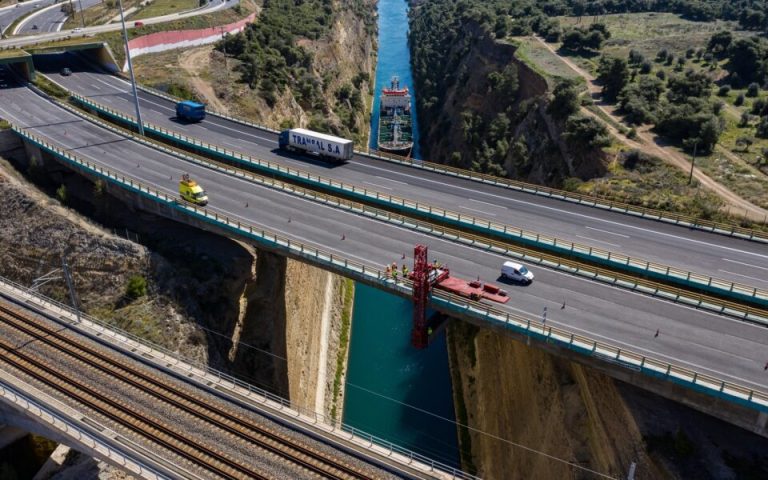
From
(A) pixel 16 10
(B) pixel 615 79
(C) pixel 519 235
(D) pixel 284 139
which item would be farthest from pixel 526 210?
(A) pixel 16 10

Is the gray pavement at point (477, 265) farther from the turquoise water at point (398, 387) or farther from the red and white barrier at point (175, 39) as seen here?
the red and white barrier at point (175, 39)

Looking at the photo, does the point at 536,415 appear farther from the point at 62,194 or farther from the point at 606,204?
the point at 62,194

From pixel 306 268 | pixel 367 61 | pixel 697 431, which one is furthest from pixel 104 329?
pixel 367 61

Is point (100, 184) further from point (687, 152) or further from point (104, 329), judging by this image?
point (687, 152)

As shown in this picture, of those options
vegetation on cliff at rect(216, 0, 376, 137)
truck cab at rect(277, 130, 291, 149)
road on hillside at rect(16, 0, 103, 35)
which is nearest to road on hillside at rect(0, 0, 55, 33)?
road on hillside at rect(16, 0, 103, 35)

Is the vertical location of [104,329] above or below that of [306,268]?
above

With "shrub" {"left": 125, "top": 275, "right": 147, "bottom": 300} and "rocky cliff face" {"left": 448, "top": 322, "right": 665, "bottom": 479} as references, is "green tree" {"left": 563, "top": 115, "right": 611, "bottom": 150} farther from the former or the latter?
"shrub" {"left": 125, "top": 275, "right": 147, "bottom": 300}

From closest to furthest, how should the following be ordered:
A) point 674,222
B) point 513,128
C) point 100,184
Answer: point 674,222 → point 100,184 → point 513,128
